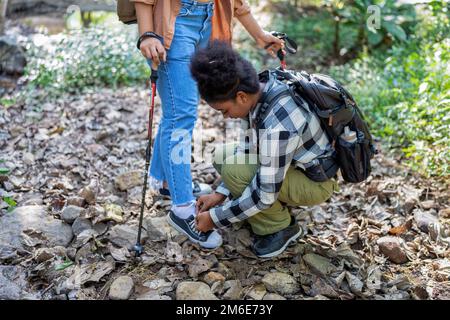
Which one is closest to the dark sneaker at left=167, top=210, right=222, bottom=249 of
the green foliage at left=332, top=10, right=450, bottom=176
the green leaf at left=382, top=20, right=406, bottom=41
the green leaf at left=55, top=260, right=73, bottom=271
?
the green leaf at left=55, top=260, right=73, bottom=271

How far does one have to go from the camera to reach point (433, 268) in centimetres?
303

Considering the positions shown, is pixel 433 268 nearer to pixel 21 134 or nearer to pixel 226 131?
pixel 226 131

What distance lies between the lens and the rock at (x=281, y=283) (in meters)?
2.83

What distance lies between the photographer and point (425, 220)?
11.3 feet

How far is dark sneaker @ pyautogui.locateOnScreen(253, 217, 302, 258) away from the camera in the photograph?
3.04m

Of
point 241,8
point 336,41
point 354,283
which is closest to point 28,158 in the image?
point 241,8

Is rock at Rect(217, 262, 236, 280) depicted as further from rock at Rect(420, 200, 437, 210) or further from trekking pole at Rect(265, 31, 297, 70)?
rock at Rect(420, 200, 437, 210)

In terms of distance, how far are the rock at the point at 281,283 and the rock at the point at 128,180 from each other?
134 cm

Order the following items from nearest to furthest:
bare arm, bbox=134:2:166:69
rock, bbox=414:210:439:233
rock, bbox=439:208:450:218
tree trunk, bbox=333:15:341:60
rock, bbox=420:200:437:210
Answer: bare arm, bbox=134:2:166:69 < rock, bbox=414:210:439:233 < rock, bbox=439:208:450:218 < rock, bbox=420:200:437:210 < tree trunk, bbox=333:15:341:60

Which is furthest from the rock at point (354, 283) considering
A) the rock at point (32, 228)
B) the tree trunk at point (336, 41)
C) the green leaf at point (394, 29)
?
the tree trunk at point (336, 41)

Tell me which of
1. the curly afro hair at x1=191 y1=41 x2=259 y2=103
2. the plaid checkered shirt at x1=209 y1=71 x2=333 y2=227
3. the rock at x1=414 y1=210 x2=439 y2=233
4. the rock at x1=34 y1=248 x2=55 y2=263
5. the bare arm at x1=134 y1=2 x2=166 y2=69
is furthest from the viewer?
the rock at x1=414 y1=210 x2=439 y2=233

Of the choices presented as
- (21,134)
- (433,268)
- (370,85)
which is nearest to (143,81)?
(21,134)

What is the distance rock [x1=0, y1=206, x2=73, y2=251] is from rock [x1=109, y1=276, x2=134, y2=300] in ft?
1.78

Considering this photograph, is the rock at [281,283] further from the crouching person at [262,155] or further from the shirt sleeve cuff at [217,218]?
the shirt sleeve cuff at [217,218]
